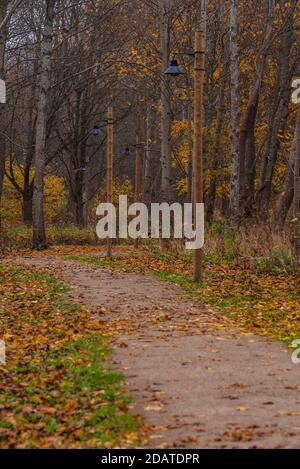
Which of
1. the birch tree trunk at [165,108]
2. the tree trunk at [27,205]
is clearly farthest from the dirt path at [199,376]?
the tree trunk at [27,205]

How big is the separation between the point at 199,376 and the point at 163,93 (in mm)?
18908

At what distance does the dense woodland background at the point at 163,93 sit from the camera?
90.3ft

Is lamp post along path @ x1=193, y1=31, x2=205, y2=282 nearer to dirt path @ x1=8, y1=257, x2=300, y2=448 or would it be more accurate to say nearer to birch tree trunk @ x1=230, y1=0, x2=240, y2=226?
dirt path @ x1=8, y1=257, x2=300, y2=448

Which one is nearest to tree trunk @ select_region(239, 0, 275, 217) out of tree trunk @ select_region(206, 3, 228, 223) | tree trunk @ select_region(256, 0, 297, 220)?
tree trunk @ select_region(256, 0, 297, 220)

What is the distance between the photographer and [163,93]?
2672 cm

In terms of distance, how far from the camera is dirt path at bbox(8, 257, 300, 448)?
6.96 metres

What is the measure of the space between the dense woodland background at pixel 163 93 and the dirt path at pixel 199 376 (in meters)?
8.76

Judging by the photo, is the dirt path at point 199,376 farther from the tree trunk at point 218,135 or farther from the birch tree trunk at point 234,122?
the tree trunk at point 218,135

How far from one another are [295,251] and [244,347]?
8.77 meters

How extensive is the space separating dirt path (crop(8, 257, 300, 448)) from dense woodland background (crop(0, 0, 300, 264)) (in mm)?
8761

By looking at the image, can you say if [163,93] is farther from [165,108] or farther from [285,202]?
[285,202]
